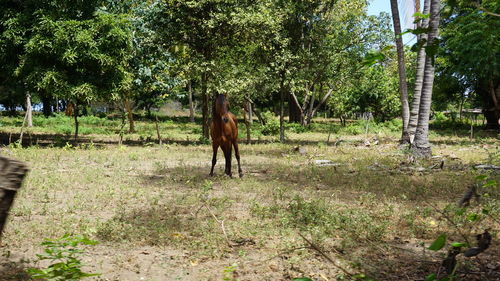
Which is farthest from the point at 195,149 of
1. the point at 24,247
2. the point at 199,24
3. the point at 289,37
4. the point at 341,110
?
the point at 341,110

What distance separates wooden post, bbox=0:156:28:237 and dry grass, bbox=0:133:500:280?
1.66 metres

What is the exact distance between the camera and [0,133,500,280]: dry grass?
4.59 m

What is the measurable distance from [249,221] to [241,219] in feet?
0.58

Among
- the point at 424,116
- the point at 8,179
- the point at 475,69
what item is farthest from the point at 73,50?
the point at 475,69

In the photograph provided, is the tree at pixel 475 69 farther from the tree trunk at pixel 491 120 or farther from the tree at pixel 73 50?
the tree at pixel 73 50

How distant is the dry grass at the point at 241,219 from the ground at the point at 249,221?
0.02 metres

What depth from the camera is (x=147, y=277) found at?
432cm

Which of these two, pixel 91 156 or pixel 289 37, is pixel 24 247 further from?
pixel 289 37

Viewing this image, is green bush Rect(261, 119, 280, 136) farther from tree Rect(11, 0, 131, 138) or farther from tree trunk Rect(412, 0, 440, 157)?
tree trunk Rect(412, 0, 440, 157)

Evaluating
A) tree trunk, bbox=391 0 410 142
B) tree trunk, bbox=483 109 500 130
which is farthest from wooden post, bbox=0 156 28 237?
tree trunk, bbox=483 109 500 130

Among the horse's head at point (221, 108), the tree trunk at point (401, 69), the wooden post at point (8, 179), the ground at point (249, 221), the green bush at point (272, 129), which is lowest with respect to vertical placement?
the ground at point (249, 221)

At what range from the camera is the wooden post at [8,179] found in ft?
6.53

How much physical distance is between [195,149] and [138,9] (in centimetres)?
728

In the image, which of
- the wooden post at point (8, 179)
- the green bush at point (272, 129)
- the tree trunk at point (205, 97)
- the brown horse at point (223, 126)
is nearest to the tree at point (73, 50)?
the tree trunk at point (205, 97)
